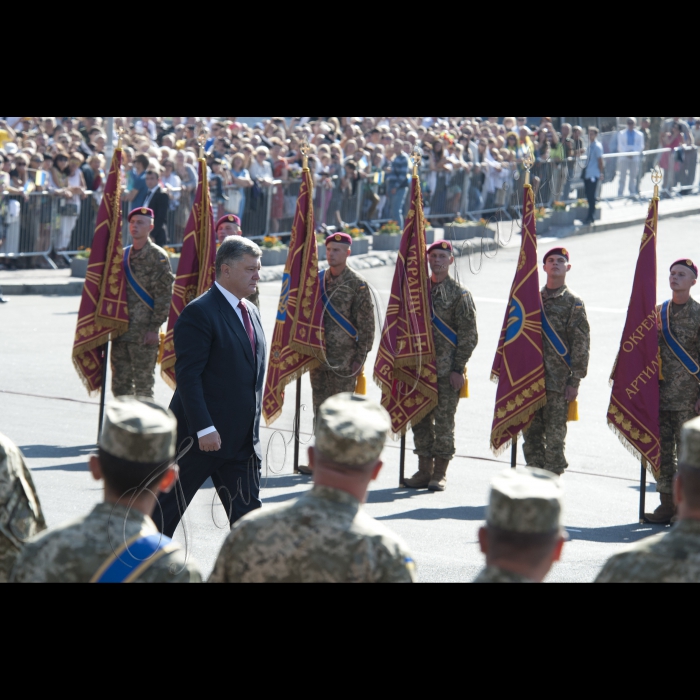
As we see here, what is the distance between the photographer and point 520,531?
312 centimetres

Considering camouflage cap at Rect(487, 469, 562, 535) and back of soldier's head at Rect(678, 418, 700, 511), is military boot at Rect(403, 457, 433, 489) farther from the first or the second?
camouflage cap at Rect(487, 469, 562, 535)

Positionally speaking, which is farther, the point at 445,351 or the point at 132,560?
the point at 445,351

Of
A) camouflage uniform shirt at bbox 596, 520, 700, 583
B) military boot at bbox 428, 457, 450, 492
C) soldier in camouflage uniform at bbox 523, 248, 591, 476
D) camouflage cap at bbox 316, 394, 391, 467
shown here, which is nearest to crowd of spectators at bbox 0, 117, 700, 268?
soldier in camouflage uniform at bbox 523, 248, 591, 476

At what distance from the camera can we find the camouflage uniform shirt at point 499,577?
3129 millimetres

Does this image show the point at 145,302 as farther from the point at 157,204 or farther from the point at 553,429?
the point at 157,204

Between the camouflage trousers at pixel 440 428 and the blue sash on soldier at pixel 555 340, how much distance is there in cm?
96

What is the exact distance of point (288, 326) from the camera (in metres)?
10.1

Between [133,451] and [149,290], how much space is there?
7.21 meters

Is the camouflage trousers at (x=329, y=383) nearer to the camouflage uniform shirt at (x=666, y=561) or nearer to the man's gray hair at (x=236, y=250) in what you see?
the man's gray hair at (x=236, y=250)

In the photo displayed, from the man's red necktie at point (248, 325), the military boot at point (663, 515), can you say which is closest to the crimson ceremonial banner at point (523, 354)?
the military boot at point (663, 515)

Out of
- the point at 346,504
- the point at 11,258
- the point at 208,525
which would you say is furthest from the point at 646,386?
the point at 11,258

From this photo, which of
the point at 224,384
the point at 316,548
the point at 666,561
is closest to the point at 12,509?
the point at 316,548

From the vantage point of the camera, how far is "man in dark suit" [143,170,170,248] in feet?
58.4

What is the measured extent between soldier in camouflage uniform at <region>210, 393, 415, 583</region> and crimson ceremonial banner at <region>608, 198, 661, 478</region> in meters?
5.91
